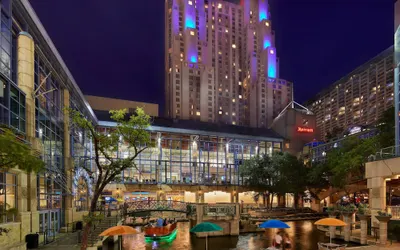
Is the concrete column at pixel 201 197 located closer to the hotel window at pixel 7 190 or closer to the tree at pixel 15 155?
the hotel window at pixel 7 190

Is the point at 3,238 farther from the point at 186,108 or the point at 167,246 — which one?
the point at 186,108

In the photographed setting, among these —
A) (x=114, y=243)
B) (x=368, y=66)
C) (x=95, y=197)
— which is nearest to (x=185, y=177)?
(x=114, y=243)

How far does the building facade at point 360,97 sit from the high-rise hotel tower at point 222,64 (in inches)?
1082

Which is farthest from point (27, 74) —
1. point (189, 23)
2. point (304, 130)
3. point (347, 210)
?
point (189, 23)

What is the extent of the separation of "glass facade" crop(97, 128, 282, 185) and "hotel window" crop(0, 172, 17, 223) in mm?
40710

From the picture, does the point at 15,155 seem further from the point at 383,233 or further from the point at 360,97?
the point at 360,97

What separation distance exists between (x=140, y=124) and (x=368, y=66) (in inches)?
5510

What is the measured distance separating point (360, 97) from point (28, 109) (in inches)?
5623

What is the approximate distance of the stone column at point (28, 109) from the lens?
72.4 ft

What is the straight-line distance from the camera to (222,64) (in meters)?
154

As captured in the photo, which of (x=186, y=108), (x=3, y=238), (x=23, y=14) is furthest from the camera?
(x=186, y=108)

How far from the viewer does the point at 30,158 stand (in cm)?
898

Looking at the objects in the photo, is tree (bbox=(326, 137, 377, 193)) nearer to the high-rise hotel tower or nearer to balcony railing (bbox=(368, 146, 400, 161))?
balcony railing (bbox=(368, 146, 400, 161))

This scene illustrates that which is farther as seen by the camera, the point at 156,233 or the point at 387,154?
the point at 387,154
